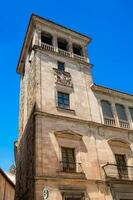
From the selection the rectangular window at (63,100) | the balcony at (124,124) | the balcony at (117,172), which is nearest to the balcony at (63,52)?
the rectangular window at (63,100)

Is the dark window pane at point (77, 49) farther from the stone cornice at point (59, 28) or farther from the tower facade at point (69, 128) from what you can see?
the stone cornice at point (59, 28)

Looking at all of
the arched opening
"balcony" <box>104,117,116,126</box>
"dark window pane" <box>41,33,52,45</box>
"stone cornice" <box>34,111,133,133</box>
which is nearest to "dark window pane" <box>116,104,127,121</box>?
"balcony" <box>104,117,116,126</box>

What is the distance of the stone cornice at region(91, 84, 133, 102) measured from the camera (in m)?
22.2

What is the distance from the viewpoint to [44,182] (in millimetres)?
14617

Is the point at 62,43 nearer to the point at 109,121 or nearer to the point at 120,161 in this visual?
the point at 109,121

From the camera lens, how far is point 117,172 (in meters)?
17.8

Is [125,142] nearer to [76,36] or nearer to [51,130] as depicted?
[51,130]

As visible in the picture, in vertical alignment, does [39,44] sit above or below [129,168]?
above

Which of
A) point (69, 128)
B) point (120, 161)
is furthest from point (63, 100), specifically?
point (120, 161)

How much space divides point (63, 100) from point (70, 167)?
5655 mm

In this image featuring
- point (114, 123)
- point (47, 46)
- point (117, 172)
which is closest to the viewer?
point (117, 172)

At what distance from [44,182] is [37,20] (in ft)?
53.7

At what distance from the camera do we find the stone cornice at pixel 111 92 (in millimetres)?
22219

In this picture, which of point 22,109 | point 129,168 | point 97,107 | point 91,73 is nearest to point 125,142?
point 129,168
